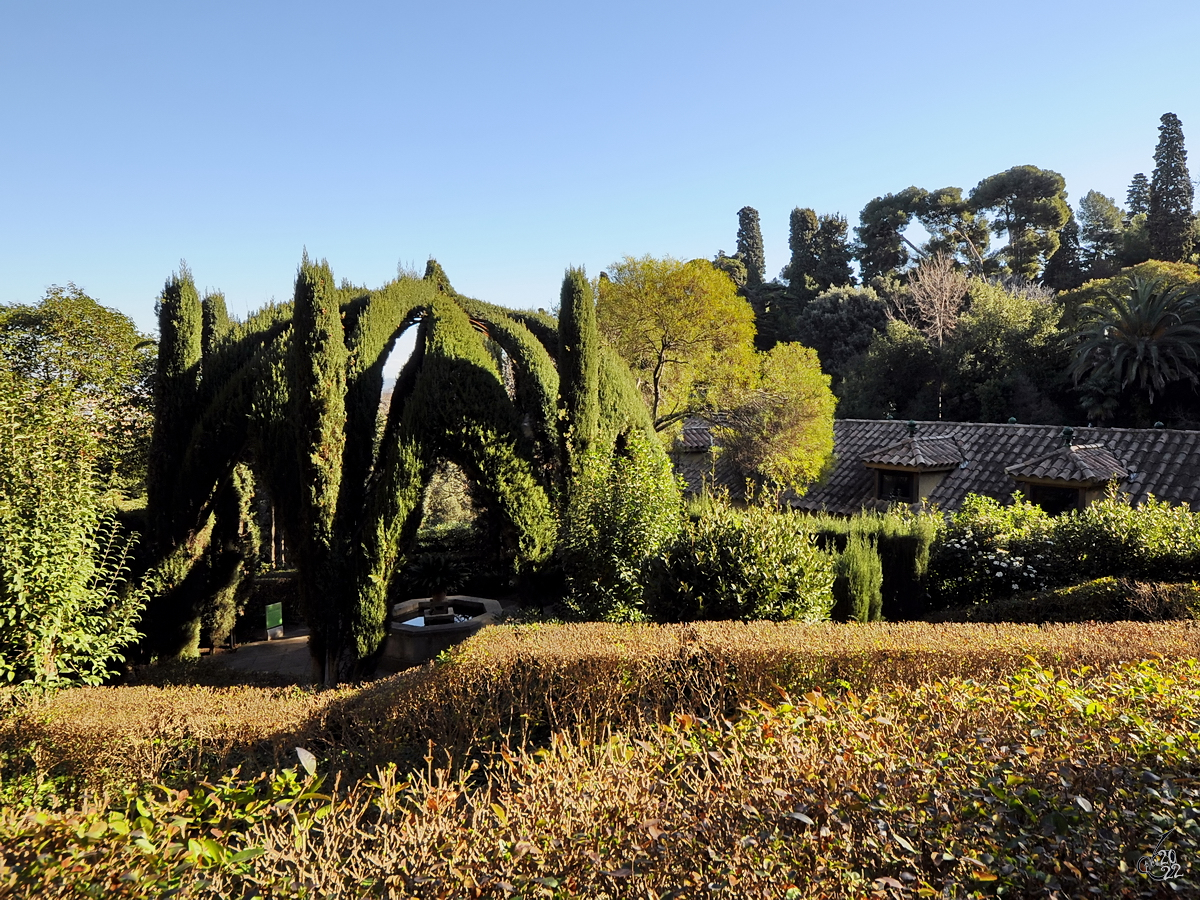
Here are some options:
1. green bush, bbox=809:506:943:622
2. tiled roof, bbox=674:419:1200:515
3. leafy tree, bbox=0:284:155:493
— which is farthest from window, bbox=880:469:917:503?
leafy tree, bbox=0:284:155:493

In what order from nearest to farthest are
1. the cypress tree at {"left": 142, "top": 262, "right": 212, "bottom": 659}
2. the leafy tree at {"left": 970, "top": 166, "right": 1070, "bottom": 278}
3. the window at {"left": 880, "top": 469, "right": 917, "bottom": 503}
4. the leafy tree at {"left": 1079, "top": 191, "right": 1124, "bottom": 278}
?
1. the cypress tree at {"left": 142, "top": 262, "right": 212, "bottom": 659}
2. the window at {"left": 880, "top": 469, "right": 917, "bottom": 503}
3. the leafy tree at {"left": 1079, "top": 191, "right": 1124, "bottom": 278}
4. the leafy tree at {"left": 970, "top": 166, "right": 1070, "bottom": 278}

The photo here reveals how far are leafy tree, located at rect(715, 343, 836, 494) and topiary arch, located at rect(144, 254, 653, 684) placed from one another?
18.7ft

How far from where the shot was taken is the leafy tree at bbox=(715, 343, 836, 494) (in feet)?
52.1

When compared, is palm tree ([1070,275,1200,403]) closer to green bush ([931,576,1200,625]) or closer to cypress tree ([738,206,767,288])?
green bush ([931,576,1200,625])

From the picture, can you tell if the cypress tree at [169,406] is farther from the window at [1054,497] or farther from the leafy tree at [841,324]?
the leafy tree at [841,324]

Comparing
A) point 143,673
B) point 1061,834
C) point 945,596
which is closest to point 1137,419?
point 945,596

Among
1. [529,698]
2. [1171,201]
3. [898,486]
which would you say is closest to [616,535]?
[529,698]

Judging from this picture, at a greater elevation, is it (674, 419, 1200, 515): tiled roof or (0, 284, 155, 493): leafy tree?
(0, 284, 155, 493): leafy tree

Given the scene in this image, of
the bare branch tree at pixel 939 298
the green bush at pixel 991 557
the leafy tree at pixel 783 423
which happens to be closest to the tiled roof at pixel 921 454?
the leafy tree at pixel 783 423

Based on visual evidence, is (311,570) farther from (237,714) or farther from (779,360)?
(779,360)

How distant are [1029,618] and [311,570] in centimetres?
839

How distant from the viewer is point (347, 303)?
9.65 meters

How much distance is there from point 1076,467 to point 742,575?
9453 millimetres

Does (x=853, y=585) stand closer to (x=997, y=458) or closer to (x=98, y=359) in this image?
(x=997, y=458)
